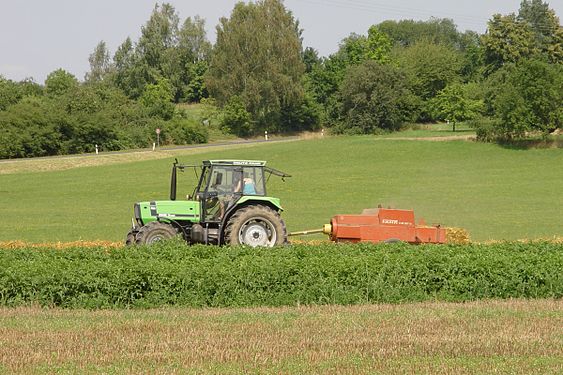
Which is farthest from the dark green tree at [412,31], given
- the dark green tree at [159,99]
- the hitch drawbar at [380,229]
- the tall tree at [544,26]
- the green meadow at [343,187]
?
the hitch drawbar at [380,229]

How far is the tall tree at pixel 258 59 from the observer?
88.3 m

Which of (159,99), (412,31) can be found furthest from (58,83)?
(412,31)

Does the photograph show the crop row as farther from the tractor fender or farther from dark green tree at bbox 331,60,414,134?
dark green tree at bbox 331,60,414,134

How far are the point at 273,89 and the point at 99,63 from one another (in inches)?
1905

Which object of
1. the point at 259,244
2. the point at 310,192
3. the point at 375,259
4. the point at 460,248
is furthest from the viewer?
the point at 310,192

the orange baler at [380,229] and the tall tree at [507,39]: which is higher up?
the tall tree at [507,39]

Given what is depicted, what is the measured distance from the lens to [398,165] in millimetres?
59562

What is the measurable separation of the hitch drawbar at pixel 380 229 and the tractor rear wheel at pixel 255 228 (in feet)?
4.28

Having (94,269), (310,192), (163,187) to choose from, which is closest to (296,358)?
(94,269)

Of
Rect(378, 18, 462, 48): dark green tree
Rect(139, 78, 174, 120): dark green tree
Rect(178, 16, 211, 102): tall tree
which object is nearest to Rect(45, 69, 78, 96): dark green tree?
Rect(139, 78, 174, 120): dark green tree

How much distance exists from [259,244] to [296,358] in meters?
9.07

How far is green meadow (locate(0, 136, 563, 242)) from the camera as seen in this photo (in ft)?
109

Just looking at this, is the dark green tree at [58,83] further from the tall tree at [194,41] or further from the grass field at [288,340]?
the grass field at [288,340]

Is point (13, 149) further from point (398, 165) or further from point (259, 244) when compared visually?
point (259, 244)
